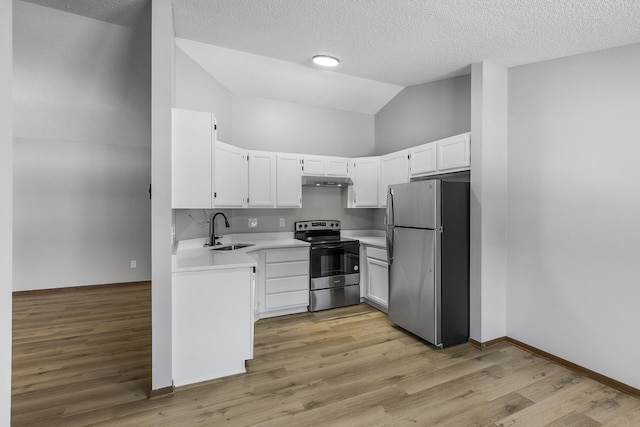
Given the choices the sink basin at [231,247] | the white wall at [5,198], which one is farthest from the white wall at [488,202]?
the white wall at [5,198]

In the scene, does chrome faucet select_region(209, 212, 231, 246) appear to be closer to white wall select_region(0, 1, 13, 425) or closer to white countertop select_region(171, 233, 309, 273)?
white countertop select_region(171, 233, 309, 273)

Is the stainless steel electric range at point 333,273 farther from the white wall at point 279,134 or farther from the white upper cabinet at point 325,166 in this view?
the white upper cabinet at point 325,166

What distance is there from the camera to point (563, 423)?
1.90m

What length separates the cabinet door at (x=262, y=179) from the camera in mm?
3729

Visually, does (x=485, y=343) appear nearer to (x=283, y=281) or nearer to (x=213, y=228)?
(x=283, y=281)

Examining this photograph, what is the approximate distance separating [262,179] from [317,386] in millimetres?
2424

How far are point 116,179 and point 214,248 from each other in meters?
2.99

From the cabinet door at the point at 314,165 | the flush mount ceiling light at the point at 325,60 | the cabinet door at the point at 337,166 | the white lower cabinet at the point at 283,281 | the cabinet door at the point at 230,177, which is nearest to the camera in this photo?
the flush mount ceiling light at the point at 325,60

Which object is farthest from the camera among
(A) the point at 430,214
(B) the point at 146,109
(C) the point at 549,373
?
(B) the point at 146,109

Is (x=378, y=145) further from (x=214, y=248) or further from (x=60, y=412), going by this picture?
(x=60, y=412)

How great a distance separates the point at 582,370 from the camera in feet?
8.17

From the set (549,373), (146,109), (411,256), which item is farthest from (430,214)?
(146,109)

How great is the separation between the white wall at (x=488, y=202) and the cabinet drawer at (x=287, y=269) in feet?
6.18

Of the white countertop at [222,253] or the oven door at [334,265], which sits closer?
the white countertop at [222,253]
